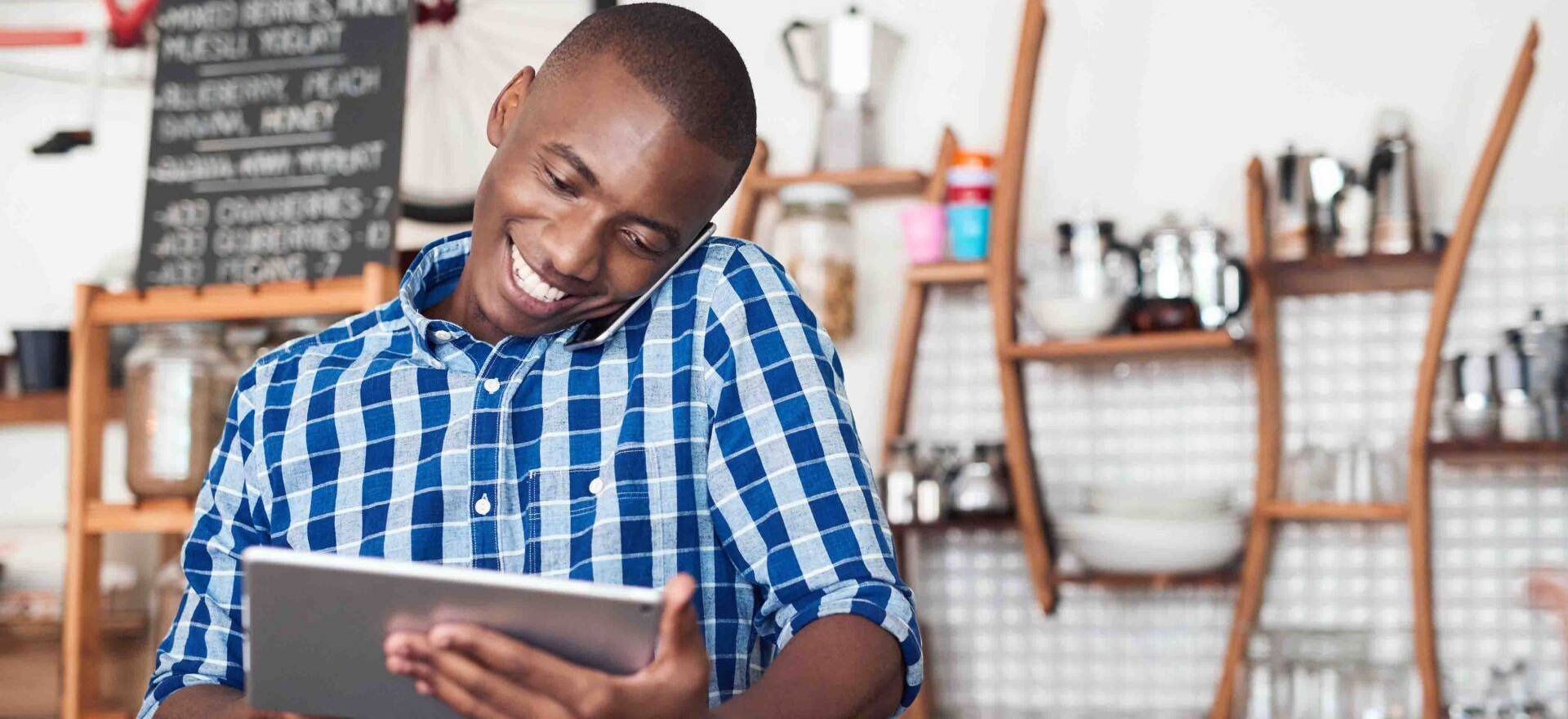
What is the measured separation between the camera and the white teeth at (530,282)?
105 centimetres

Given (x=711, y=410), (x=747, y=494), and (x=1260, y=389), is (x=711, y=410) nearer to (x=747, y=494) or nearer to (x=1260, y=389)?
(x=747, y=494)

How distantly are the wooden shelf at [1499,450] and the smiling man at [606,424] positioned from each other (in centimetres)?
184

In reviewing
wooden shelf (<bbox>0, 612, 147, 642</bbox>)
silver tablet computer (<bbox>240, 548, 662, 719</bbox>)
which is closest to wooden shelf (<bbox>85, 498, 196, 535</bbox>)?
wooden shelf (<bbox>0, 612, 147, 642</bbox>)

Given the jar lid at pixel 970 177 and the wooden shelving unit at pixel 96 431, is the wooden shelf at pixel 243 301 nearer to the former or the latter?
the wooden shelving unit at pixel 96 431

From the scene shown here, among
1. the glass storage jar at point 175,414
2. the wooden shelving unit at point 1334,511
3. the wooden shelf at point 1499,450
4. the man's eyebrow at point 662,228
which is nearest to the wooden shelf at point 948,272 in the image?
the wooden shelving unit at point 1334,511

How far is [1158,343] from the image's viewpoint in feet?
8.69

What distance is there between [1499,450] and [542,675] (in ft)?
7.25

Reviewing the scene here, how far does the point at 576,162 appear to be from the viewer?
1.03 meters

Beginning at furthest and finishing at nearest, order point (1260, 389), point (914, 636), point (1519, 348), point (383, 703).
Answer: point (1260, 389) < point (1519, 348) < point (914, 636) < point (383, 703)

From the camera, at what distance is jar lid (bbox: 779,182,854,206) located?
2.89 m

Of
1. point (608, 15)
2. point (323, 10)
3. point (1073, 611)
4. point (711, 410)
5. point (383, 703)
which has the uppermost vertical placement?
point (323, 10)

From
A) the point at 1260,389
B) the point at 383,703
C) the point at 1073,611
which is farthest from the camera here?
the point at 1073,611

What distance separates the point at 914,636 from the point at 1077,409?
208cm

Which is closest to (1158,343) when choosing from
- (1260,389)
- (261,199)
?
(1260,389)
